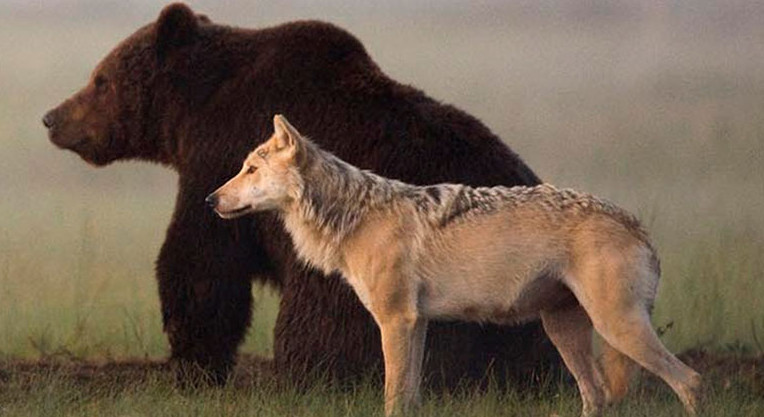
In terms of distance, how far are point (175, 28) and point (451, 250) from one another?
2481 millimetres

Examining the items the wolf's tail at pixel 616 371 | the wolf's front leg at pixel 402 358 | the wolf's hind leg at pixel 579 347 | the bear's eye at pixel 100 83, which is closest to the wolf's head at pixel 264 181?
the wolf's front leg at pixel 402 358

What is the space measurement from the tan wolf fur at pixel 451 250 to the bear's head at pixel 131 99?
1789mm

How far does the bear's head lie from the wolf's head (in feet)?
5.69

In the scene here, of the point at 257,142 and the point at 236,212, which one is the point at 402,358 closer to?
the point at 236,212

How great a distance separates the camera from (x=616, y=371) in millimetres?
8281

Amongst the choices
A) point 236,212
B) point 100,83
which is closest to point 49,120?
point 100,83

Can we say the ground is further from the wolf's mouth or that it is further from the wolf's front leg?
the wolf's mouth

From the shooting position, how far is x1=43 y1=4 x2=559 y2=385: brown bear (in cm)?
888

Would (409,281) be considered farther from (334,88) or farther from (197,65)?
(197,65)

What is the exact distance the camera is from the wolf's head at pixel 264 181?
799cm

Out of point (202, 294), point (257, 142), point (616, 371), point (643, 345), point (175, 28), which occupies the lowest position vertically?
point (202, 294)

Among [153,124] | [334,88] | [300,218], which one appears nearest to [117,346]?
[153,124]

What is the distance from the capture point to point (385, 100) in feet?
30.0

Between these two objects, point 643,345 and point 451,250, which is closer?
point 643,345
